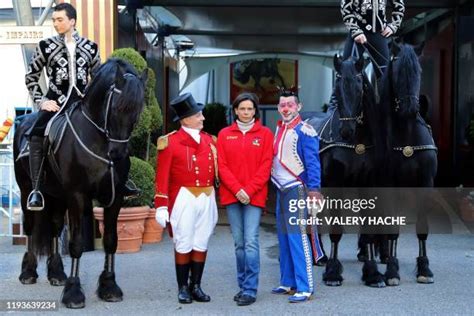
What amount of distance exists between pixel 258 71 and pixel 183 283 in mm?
10234

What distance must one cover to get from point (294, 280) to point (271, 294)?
0.82 ft

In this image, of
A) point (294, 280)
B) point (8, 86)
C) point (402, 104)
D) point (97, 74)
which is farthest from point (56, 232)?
point (8, 86)

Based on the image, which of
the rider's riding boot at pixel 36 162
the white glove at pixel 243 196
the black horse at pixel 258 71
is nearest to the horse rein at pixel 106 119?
the rider's riding boot at pixel 36 162

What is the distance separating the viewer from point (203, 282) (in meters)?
6.55

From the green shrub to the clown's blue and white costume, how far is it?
9.13 ft

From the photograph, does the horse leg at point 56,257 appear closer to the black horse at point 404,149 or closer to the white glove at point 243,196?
the white glove at point 243,196

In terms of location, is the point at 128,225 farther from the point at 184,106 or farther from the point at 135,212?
the point at 184,106

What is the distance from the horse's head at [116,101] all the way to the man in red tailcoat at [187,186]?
366mm

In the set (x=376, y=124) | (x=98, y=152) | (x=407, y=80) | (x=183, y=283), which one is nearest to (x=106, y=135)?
(x=98, y=152)

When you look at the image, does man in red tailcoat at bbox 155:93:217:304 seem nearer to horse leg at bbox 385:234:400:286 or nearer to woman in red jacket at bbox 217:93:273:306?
woman in red jacket at bbox 217:93:273:306

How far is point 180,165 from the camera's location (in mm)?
A: 5543

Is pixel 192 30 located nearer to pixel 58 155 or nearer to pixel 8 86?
pixel 8 86

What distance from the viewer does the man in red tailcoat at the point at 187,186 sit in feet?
18.1

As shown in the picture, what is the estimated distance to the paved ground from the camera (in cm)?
555
